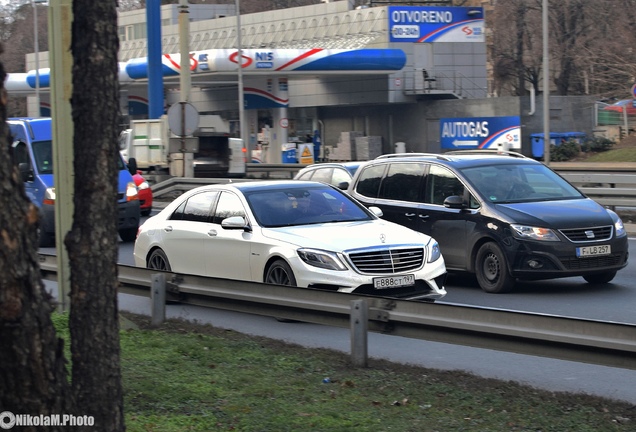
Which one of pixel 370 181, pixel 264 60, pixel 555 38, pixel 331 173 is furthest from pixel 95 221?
pixel 555 38

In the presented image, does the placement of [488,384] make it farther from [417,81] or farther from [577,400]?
[417,81]

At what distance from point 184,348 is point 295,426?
259 cm

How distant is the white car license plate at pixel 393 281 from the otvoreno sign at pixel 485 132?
1352 inches

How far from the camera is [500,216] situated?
12.0 meters

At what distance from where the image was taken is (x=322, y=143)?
5956cm

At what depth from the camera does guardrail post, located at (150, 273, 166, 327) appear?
30.7 ft

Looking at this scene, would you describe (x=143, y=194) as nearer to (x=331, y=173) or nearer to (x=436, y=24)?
(x=331, y=173)

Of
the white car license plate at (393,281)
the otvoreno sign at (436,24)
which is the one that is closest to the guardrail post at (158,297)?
the white car license plate at (393,281)

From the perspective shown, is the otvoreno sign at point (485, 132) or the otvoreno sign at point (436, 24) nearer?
the otvoreno sign at point (485, 132)

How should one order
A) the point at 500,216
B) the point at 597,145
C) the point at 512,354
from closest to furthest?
the point at 512,354, the point at 500,216, the point at 597,145

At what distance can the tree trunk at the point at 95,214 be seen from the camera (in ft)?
13.6

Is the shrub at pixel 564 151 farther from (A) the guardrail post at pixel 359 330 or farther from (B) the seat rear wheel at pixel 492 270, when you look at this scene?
(A) the guardrail post at pixel 359 330

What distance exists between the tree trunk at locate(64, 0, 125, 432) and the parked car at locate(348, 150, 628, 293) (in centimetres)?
814

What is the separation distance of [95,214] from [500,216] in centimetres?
840
